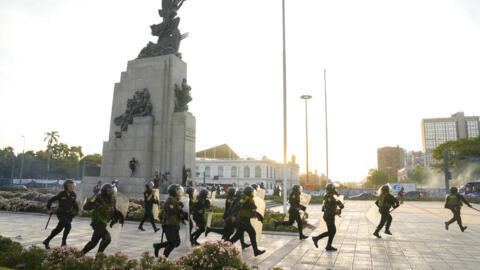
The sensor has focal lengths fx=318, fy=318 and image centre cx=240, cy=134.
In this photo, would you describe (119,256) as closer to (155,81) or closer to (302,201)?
(302,201)

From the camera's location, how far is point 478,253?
8547 mm

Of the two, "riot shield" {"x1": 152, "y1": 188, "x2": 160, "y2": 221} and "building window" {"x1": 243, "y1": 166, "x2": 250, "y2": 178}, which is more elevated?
"building window" {"x1": 243, "y1": 166, "x2": 250, "y2": 178}

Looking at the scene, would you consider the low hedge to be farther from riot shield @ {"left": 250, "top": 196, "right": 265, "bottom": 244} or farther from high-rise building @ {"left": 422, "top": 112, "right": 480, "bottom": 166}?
high-rise building @ {"left": 422, "top": 112, "right": 480, "bottom": 166}

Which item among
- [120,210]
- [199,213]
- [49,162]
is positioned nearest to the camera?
[120,210]

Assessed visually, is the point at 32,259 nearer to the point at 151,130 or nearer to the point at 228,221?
the point at 228,221

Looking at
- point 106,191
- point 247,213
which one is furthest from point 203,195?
point 106,191

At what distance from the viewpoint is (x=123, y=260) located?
18.7 feet

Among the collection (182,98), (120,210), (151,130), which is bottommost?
(120,210)

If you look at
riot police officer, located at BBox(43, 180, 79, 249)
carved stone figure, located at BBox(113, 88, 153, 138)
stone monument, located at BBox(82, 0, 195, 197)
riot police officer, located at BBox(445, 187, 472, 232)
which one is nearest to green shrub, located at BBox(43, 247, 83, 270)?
riot police officer, located at BBox(43, 180, 79, 249)

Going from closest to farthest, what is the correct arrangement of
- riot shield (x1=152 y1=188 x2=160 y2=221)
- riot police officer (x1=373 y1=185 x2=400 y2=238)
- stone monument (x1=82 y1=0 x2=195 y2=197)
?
1. riot police officer (x1=373 y1=185 x2=400 y2=238)
2. riot shield (x1=152 y1=188 x2=160 y2=221)
3. stone monument (x1=82 y1=0 x2=195 y2=197)

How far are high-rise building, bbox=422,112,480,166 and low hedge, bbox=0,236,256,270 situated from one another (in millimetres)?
178690

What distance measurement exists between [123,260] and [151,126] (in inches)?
756

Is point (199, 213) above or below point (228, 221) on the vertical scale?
above

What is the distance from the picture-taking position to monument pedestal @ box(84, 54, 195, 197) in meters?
23.7
